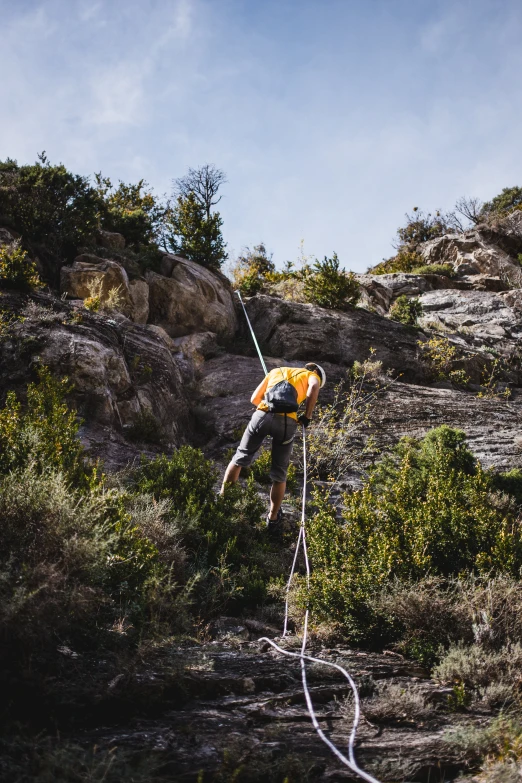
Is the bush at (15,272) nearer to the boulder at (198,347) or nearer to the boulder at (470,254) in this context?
the boulder at (198,347)

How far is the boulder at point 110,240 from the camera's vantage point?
15047 millimetres

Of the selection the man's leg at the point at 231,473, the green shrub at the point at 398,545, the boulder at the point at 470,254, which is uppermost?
the boulder at the point at 470,254

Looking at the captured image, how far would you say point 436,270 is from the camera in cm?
2577

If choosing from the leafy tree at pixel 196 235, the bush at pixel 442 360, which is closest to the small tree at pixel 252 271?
the leafy tree at pixel 196 235

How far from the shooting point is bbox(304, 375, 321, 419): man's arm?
654cm

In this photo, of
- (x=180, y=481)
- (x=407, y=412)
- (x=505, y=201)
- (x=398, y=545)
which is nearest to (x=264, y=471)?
(x=180, y=481)

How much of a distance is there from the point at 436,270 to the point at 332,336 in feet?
43.8

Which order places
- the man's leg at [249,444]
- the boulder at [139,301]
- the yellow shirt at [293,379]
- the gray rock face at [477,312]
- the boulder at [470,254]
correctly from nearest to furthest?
the man's leg at [249,444], the yellow shirt at [293,379], the boulder at [139,301], the gray rock face at [477,312], the boulder at [470,254]

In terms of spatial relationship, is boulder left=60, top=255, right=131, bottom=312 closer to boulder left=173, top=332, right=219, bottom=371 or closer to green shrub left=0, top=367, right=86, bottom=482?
boulder left=173, top=332, right=219, bottom=371

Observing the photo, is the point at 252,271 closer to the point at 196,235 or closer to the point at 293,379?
the point at 196,235

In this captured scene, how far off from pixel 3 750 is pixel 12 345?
270 inches

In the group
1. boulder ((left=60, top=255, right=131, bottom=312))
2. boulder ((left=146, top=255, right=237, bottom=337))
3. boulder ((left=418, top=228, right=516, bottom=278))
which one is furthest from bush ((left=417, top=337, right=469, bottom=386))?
boulder ((left=418, top=228, right=516, bottom=278))

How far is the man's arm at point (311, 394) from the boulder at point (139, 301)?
7868 millimetres

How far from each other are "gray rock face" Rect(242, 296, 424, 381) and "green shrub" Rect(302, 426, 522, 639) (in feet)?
30.5
